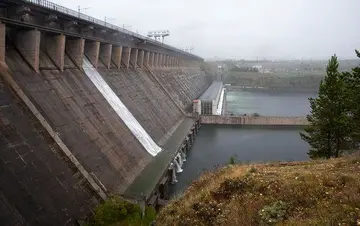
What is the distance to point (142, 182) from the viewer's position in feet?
69.5

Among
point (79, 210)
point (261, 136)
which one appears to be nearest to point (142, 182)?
point (79, 210)

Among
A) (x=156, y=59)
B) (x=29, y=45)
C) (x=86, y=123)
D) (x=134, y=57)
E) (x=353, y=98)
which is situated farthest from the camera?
(x=156, y=59)

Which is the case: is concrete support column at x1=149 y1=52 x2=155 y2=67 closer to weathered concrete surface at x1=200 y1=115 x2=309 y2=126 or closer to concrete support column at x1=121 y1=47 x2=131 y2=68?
concrete support column at x1=121 y1=47 x2=131 y2=68

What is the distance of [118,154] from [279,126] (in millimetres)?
39564

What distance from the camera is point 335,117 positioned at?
21.8 meters

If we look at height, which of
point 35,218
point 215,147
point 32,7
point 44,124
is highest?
point 32,7

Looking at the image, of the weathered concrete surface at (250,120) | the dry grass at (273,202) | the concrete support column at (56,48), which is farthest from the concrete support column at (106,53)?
the weathered concrete surface at (250,120)

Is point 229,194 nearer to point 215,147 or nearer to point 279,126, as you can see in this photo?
point 215,147

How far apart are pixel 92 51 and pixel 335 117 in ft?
64.7

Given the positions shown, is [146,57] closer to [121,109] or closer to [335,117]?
[121,109]

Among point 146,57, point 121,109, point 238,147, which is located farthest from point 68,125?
point 146,57

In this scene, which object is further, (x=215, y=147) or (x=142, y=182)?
(x=215, y=147)

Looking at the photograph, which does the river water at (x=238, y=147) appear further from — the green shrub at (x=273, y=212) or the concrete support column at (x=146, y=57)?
the green shrub at (x=273, y=212)

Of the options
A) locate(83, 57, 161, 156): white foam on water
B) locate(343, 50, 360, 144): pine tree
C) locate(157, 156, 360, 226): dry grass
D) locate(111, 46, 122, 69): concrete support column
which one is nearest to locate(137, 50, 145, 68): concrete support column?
locate(111, 46, 122, 69): concrete support column
